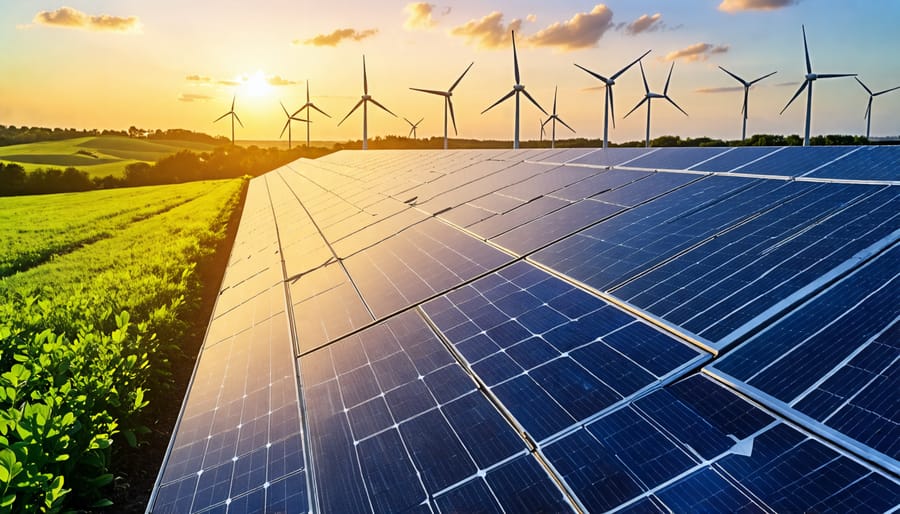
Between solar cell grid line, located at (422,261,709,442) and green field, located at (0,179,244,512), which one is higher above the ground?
solar cell grid line, located at (422,261,709,442)

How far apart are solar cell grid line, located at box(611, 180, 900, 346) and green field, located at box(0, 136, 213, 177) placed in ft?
318

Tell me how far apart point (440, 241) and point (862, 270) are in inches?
282

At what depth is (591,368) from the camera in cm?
529

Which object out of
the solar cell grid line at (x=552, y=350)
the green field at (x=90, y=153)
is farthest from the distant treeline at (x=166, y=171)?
the solar cell grid line at (x=552, y=350)

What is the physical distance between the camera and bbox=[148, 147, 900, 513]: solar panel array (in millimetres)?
3879

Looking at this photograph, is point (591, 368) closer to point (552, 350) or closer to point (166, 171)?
point (552, 350)

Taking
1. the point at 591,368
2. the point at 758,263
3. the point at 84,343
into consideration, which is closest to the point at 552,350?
the point at 591,368

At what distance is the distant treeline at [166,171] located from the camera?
7256cm

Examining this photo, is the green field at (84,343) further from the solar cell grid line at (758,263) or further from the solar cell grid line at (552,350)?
the solar cell grid line at (758,263)

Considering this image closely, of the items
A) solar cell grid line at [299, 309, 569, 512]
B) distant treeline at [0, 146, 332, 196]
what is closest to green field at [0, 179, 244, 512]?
solar cell grid line at [299, 309, 569, 512]

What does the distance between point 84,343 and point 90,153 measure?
125 metres

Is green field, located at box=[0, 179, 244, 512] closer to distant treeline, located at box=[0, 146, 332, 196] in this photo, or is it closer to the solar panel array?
the solar panel array

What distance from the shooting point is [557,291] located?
7.15 meters

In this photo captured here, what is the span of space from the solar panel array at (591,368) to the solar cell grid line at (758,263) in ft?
0.13
